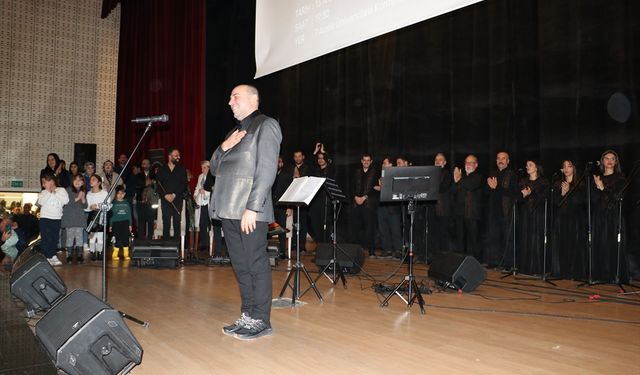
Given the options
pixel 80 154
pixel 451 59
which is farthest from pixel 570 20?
pixel 80 154

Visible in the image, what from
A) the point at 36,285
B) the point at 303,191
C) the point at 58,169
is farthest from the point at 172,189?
the point at 303,191

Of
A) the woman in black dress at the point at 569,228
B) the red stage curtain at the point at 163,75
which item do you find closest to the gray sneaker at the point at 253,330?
the woman in black dress at the point at 569,228

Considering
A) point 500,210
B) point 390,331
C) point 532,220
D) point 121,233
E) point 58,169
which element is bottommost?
point 390,331

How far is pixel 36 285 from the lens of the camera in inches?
161

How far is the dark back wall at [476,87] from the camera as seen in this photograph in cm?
630

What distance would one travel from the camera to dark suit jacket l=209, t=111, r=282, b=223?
3369mm

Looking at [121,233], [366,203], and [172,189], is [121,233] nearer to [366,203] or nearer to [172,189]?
[172,189]

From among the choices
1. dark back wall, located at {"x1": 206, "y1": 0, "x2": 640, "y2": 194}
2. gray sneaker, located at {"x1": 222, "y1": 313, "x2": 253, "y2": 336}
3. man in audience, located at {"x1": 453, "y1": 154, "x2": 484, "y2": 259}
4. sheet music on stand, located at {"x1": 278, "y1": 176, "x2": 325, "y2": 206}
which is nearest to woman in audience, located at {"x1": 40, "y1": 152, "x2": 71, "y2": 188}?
dark back wall, located at {"x1": 206, "y1": 0, "x2": 640, "y2": 194}

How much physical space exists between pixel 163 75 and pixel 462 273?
9944 millimetres

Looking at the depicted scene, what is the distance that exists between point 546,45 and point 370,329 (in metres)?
5.07

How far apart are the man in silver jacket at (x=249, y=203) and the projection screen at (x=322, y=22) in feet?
7.04

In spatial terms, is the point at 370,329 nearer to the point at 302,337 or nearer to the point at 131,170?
the point at 302,337

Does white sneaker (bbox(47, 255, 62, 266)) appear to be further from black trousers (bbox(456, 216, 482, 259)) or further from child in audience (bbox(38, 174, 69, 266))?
black trousers (bbox(456, 216, 482, 259))

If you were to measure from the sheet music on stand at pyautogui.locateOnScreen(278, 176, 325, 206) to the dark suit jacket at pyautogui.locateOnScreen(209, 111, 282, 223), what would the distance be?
2.66ft
